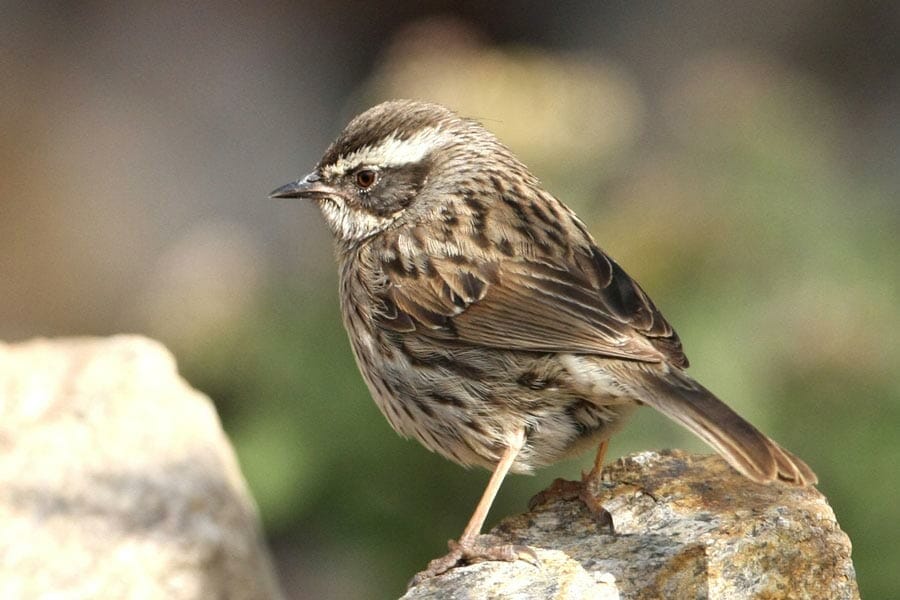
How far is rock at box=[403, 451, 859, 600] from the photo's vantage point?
461 cm

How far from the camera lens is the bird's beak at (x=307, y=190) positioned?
6.10 m

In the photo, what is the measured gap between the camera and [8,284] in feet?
38.9

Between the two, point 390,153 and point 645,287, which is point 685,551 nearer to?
point 390,153

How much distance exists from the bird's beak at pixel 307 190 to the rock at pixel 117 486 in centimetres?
117

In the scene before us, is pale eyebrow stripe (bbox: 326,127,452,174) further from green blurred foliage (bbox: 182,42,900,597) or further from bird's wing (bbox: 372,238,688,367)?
green blurred foliage (bbox: 182,42,900,597)

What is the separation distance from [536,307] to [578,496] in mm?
741

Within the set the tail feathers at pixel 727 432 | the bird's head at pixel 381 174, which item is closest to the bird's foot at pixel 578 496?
the tail feathers at pixel 727 432

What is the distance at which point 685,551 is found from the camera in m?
4.70

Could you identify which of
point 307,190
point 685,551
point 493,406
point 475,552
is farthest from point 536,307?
point 307,190

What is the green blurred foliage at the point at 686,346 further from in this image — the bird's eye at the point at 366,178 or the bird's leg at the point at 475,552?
the bird's leg at the point at 475,552

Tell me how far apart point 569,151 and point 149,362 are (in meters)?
2.31

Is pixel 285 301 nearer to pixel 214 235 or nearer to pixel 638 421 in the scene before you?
pixel 638 421

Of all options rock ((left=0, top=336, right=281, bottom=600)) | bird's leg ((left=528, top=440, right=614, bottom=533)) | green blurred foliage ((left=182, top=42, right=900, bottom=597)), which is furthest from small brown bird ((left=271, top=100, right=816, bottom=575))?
green blurred foliage ((left=182, top=42, right=900, bottom=597))

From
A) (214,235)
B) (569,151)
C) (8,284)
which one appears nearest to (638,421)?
(569,151)
